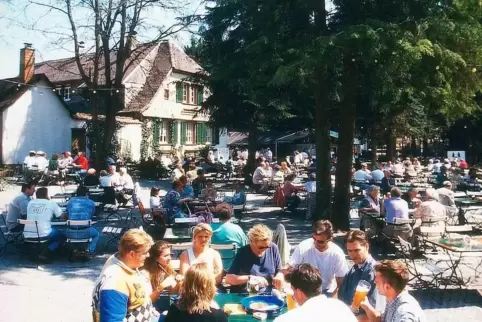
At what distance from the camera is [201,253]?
6.05 meters

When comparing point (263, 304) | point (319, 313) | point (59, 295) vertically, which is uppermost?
point (319, 313)

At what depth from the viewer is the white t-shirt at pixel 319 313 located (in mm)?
3248

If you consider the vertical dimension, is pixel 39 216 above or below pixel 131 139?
below

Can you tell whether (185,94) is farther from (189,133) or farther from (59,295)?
(59,295)

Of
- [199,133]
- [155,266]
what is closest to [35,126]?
[199,133]

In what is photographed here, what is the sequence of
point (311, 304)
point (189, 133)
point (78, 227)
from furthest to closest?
point (189, 133) < point (78, 227) < point (311, 304)

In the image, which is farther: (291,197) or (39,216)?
(291,197)

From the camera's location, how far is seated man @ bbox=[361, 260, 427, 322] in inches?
157

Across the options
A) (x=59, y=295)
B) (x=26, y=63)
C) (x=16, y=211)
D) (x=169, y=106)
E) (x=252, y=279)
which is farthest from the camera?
(x=169, y=106)

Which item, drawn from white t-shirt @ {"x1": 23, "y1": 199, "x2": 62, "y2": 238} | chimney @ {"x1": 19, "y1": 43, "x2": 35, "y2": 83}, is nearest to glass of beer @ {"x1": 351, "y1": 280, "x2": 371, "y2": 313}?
white t-shirt @ {"x1": 23, "y1": 199, "x2": 62, "y2": 238}

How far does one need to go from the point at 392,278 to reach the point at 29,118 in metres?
30.5

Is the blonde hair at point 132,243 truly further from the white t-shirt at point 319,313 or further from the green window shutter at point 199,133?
the green window shutter at point 199,133

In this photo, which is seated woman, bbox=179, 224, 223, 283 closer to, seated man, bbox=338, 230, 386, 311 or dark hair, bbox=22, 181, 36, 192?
seated man, bbox=338, 230, 386, 311

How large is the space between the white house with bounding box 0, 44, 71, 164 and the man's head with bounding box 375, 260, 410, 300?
29293 millimetres
